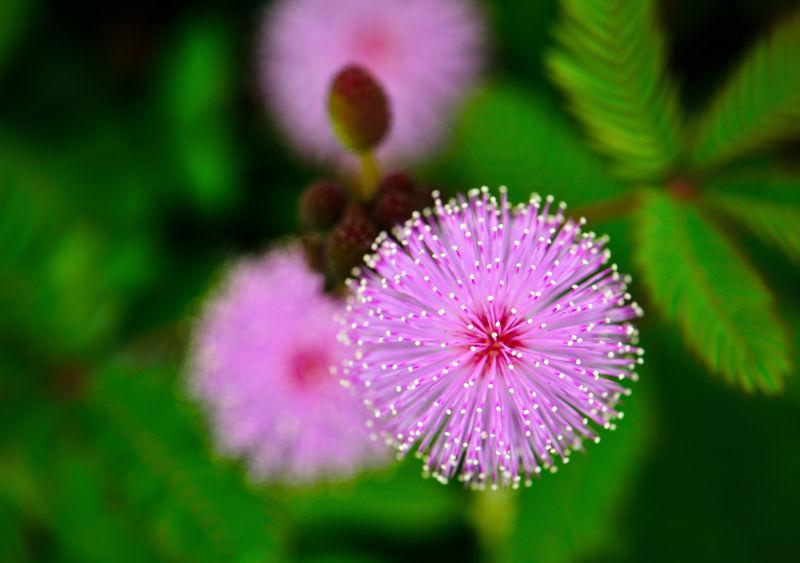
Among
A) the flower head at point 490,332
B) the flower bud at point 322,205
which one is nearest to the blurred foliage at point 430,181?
the flower head at point 490,332

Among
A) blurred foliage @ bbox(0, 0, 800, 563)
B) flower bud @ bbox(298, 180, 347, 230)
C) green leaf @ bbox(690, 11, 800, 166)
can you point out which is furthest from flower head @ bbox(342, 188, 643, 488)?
green leaf @ bbox(690, 11, 800, 166)

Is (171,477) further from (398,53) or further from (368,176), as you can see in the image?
(398,53)

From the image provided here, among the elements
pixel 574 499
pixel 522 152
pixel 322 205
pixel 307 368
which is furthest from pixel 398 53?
pixel 574 499

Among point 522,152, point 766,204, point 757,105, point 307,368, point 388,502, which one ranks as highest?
point 522,152

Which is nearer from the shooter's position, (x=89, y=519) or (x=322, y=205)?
(x=322, y=205)

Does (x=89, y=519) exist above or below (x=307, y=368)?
below

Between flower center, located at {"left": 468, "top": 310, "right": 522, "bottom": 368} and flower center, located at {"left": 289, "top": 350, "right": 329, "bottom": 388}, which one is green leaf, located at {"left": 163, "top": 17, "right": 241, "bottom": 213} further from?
flower center, located at {"left": 468, "top": 310, "right": 522, "bottom": 368}
